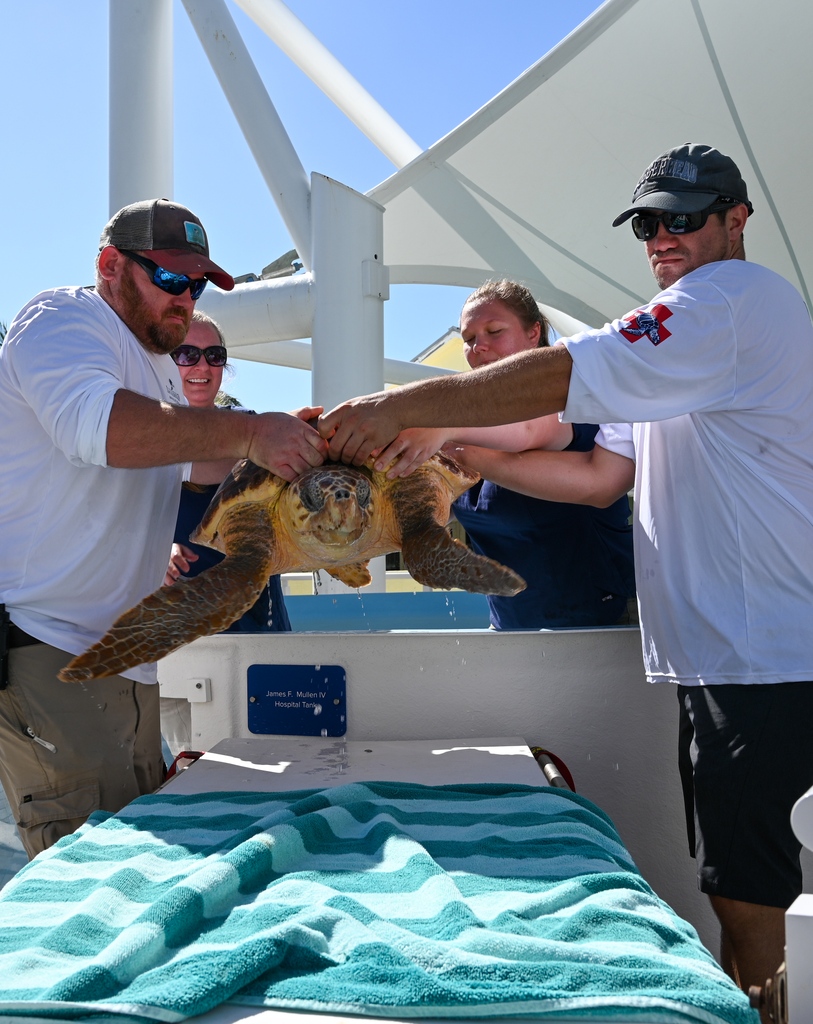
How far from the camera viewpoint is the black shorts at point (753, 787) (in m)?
1.65

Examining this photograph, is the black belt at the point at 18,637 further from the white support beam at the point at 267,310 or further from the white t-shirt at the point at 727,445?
the white support beam at the point at 267,310

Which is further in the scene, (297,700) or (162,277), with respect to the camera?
(297,700)

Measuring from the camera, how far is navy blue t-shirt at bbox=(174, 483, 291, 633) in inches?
106

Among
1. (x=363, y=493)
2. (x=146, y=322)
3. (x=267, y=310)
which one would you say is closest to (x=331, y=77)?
(x=267, y=310)

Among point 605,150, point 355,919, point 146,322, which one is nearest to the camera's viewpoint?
point 355,919

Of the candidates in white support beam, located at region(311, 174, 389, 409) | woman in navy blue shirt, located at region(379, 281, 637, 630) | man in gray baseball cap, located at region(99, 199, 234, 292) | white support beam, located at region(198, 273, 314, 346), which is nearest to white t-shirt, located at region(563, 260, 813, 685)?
woman in navy blue shirt, located at region(379, 281, 637, 630)

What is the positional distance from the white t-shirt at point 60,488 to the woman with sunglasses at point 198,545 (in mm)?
385

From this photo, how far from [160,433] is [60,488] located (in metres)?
0.33

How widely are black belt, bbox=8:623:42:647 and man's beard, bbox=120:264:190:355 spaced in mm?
798

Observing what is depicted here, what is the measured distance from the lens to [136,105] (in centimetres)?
698

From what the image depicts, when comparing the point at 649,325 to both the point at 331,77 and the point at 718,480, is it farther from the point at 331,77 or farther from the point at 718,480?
the point at 331,77

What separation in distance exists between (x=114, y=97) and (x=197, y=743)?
6471 mm

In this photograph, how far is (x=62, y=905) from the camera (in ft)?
3.97

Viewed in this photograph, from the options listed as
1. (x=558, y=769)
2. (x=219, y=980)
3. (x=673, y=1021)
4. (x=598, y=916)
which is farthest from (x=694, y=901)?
(x=219, y=980)
